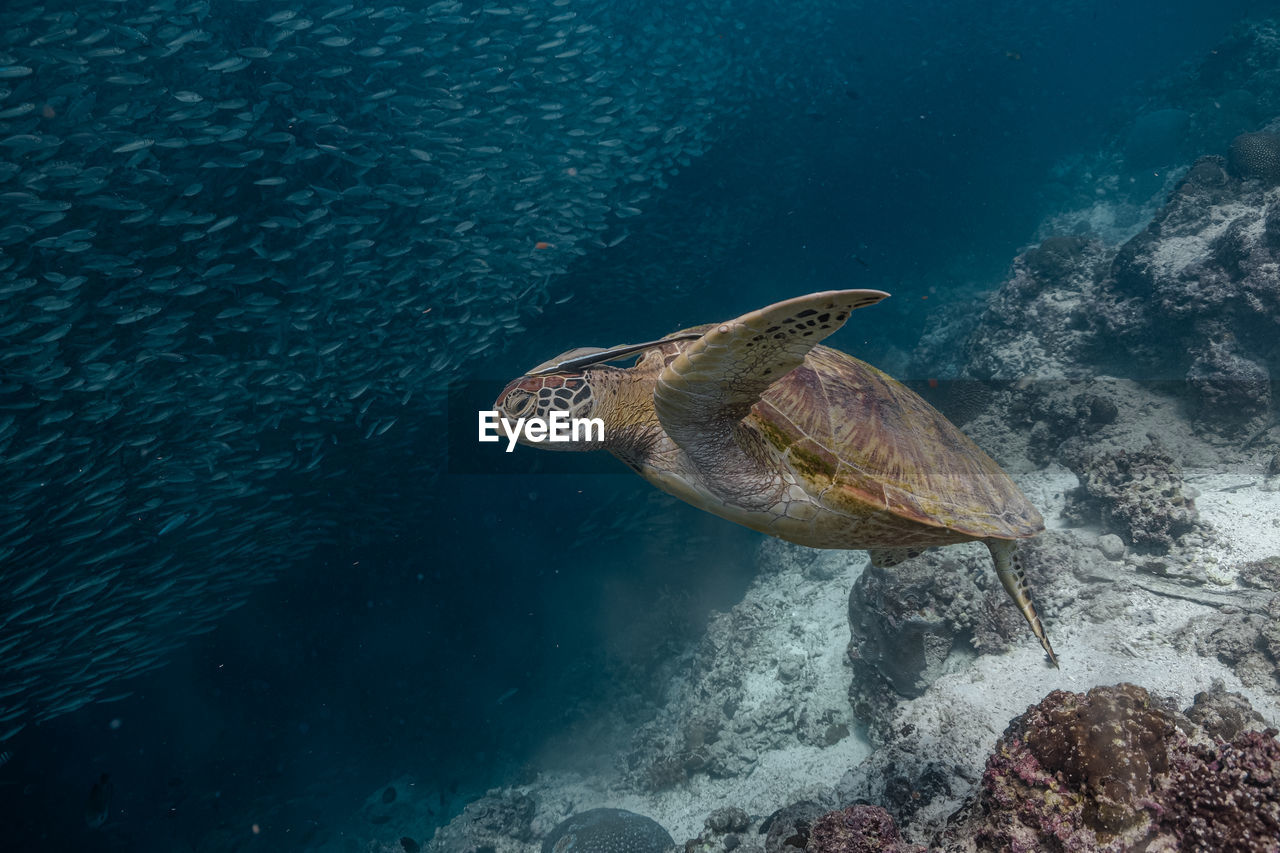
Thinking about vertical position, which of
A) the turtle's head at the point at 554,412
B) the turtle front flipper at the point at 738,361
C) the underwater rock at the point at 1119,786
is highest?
the turtle front flipper at the point at 738,361

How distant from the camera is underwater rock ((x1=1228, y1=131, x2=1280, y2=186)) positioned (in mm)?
6738

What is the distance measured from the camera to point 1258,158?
6.84 metres

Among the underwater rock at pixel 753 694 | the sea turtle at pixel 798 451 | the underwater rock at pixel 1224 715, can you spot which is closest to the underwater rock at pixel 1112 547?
the underwater rock at pixel 1224 715

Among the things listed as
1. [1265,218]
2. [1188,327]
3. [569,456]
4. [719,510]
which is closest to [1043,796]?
[719,510]

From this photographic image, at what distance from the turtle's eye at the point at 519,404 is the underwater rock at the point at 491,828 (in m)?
8.06

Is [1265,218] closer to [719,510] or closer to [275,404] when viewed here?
[719,510]

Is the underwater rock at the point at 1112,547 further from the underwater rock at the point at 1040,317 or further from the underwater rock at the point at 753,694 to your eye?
the underwater rock at the point at 1040,317

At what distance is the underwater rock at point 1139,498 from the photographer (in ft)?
13.6

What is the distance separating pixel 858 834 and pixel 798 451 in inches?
63.6

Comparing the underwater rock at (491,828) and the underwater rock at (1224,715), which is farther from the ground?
the underwater rock at (1224,715)

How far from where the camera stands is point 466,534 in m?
12.3

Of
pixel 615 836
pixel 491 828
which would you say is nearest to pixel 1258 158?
pixel 615 836

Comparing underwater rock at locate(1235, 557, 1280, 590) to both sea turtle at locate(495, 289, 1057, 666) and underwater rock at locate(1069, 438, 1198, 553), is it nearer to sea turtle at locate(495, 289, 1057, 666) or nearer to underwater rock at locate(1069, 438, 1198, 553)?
underwater rock at locate(1069, 438, 1198, 553)

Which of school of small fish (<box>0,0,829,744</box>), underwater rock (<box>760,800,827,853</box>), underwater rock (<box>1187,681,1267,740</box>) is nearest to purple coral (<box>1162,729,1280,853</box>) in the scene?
underwater rock (<box>1187,681,1267,740</box>)
